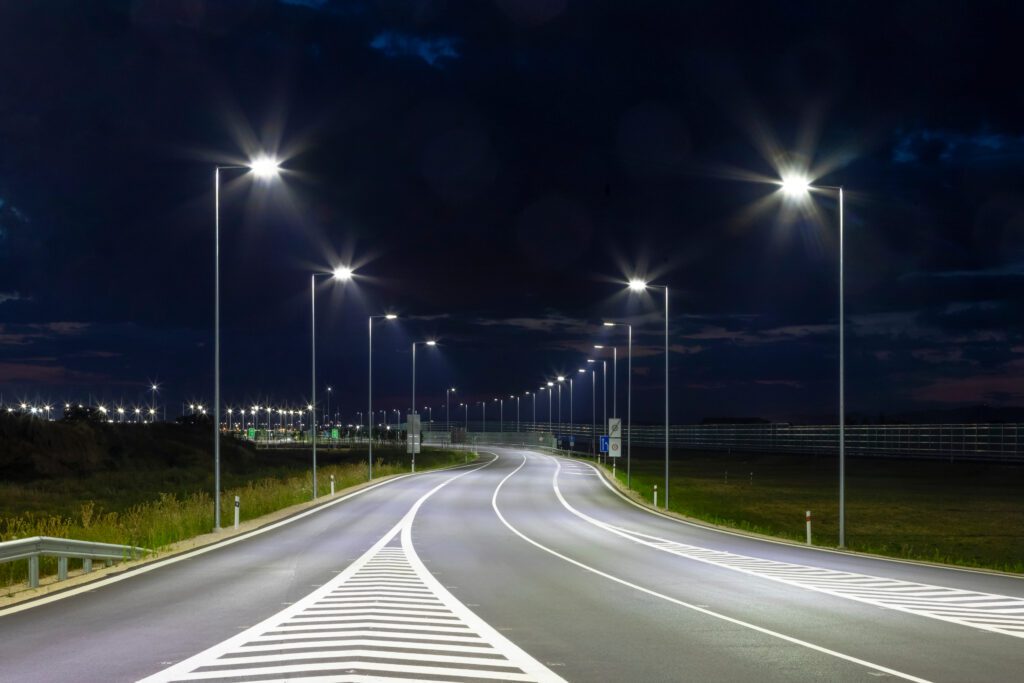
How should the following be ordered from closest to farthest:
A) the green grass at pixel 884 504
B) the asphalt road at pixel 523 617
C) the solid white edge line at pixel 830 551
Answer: the asphalt road at pixel 523 617 → the solid white edge line at pixel 830 551 → the green grass at pixel 884 504

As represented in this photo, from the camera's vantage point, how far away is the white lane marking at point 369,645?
9.63 m

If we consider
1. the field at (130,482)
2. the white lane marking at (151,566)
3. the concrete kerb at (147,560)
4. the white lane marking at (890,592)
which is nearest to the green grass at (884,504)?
the white lane marking at (890,592)

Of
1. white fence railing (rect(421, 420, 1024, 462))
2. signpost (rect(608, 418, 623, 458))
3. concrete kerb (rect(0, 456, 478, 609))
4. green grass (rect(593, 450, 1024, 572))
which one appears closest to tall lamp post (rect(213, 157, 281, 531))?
concrete kerb (rect(0, 456, 478, 609))

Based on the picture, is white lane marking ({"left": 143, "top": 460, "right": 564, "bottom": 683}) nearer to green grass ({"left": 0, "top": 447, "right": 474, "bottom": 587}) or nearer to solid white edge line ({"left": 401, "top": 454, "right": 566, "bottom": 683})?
solid white edge line ({"left": 401, "top": 454, "right": 566, "bottom": 683})

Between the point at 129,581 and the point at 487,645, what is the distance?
8.84 meters

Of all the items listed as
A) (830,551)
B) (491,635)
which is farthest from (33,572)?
(830,551)

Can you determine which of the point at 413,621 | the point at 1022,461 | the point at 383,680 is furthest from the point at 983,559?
the point at 1022,461

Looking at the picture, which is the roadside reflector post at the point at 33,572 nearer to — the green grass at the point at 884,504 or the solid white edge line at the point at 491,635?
the solid white edge line at the point at 491,635

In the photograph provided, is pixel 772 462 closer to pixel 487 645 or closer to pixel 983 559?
pixel 983 559

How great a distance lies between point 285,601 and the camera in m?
15.1

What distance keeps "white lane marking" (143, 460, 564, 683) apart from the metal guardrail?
4.24m

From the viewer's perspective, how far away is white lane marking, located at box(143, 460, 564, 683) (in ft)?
31.6

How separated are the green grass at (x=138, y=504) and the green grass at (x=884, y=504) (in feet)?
53.9

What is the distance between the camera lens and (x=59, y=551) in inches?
656
